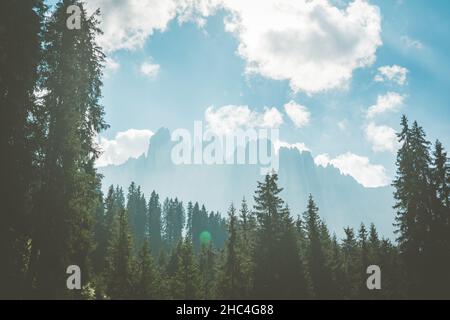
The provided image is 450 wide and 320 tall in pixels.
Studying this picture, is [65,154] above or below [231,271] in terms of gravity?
above

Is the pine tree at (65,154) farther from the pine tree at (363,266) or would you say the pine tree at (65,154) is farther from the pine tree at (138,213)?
the pine tree at (138,213)

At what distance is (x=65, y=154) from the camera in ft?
55.3

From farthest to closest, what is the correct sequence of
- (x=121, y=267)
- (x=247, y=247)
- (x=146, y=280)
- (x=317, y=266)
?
(x=247, y=247) → (x=317, y=266) → (x=146, y=280) → (x=121, y=267)

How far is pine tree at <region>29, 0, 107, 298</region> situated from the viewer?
51.0ft

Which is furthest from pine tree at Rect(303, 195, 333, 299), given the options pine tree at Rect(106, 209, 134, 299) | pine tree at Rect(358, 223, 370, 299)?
pine tree at Rect(106, 209, 134, 299)

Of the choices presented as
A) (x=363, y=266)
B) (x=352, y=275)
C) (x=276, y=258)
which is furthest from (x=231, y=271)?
(x=363, y=266)

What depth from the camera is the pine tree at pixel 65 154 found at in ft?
51.0

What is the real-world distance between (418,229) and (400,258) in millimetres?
3213

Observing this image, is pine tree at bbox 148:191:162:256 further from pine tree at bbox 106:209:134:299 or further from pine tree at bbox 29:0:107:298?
pine tree at bbox 29:0:107:298

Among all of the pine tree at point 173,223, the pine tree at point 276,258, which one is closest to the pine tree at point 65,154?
the pine tree at point 276,258

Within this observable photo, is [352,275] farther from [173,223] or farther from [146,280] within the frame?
[173,223]
